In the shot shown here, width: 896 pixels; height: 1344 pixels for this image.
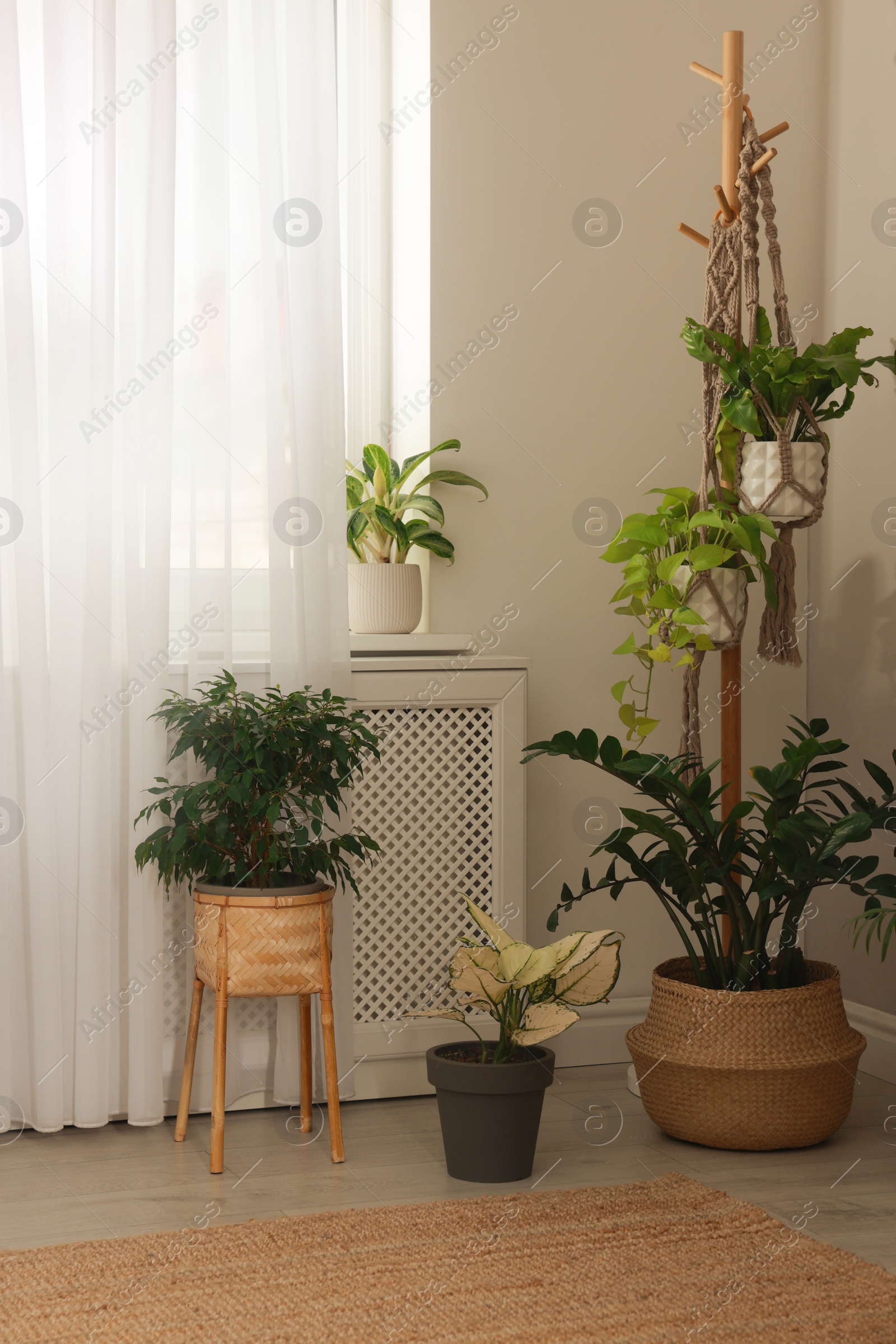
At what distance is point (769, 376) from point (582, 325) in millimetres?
769

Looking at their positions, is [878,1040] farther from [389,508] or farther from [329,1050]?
[389,508]

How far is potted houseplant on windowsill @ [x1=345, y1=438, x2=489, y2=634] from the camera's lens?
284cm

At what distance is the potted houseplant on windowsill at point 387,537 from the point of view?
284 centimetres

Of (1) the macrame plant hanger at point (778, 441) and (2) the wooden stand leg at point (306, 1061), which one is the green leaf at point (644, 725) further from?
(2) the wooden stand leg at point (306, 1061)

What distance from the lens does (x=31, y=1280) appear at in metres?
1.83

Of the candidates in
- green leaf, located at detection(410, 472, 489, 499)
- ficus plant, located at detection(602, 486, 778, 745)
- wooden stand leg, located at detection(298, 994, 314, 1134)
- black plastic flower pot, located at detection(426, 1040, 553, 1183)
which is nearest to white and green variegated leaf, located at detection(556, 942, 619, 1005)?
black plastic flower pot, located at detection(426, 1040, 553, 1183)

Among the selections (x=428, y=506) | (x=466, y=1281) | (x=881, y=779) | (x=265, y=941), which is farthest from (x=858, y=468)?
(x=466, y=1281)

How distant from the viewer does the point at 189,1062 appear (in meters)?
2.48

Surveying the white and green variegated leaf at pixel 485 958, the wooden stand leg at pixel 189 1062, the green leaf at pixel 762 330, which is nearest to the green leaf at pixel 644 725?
the white and green variegated leaf at pixel 485 958

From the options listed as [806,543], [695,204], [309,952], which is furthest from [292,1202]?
[695,204]

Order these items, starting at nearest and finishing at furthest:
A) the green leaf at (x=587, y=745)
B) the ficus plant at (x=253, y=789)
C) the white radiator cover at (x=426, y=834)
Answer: the ficus plant at (x=253, y=789)
the green leaf at (x=587, y=745)
the white radiator cover at (x=426, y=834)

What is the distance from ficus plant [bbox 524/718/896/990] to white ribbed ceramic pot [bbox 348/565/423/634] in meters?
0.56

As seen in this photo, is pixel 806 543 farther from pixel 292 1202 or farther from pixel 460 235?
pixel 292 1202

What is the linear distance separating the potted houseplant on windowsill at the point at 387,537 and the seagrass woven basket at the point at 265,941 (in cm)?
77
